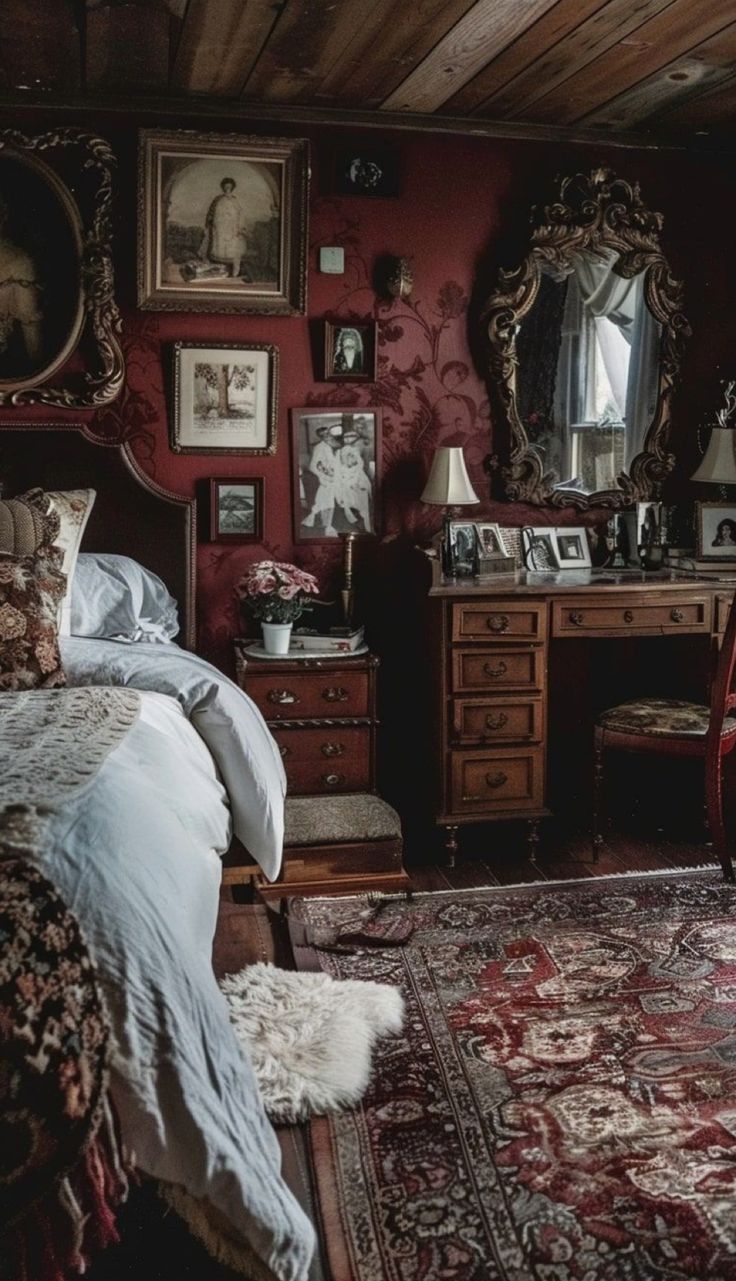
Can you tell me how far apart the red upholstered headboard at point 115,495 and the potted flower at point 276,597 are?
0.25 m

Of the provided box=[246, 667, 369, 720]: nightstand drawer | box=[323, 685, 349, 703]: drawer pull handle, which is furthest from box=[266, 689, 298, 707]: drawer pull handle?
box=[323, 685, 349, 703]: drawer pull handle

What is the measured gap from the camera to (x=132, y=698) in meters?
2.62

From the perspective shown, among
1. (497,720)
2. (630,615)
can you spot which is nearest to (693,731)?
(630,615)

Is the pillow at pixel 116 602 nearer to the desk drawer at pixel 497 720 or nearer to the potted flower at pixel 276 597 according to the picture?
the potted flower at pixel 276 597

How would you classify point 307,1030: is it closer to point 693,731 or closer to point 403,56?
point 693,731

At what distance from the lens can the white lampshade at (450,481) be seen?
12.5 ft

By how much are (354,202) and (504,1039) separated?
2.77 metres

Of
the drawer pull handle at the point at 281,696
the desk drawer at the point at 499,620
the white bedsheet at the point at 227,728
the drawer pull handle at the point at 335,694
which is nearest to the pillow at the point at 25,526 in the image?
the white bedsheet at the point at 227,728

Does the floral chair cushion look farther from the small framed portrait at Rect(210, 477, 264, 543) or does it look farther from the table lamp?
the small framed portrait at Rect(210, 477, 264, 543)

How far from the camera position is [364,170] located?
382 cm

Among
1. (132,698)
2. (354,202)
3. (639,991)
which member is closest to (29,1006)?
(132,698)

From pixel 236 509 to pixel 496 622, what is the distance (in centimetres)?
99

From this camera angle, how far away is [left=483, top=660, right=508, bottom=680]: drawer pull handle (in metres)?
3.62

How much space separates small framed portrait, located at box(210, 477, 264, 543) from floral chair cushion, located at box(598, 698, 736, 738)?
1353 mm
